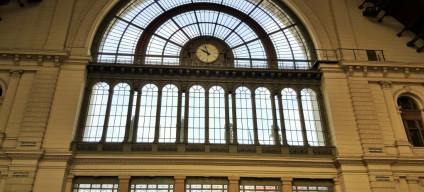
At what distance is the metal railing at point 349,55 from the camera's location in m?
24.9

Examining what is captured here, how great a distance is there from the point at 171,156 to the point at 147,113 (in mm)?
3491

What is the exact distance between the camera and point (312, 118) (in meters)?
23.5

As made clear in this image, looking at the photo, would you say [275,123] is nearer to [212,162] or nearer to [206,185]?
[212,162]

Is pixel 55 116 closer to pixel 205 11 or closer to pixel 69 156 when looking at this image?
pixel 69 156

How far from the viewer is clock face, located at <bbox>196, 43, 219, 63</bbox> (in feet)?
82.5

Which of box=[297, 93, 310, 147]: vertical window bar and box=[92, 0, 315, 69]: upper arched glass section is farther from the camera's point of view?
box=[92, 0, 315, 69]: upper arched glass section

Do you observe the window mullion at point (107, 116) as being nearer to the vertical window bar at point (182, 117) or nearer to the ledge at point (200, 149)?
the ledge at point (200, 149)

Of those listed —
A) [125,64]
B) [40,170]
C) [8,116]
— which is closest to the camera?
[40,170]

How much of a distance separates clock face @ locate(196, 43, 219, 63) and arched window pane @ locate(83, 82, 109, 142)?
21.9 feet

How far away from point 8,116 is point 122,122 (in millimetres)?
6552

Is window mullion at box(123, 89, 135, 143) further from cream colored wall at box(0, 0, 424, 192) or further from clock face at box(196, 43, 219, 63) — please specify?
clock face at box(196, 43, 219, 63)

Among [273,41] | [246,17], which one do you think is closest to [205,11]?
[246,17]

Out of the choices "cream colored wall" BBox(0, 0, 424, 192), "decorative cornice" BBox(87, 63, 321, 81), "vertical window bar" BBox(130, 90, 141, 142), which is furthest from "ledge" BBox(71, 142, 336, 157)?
"decorative cornice" BBox(87, 63, 321, 81)

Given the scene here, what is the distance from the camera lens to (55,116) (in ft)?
69.6
